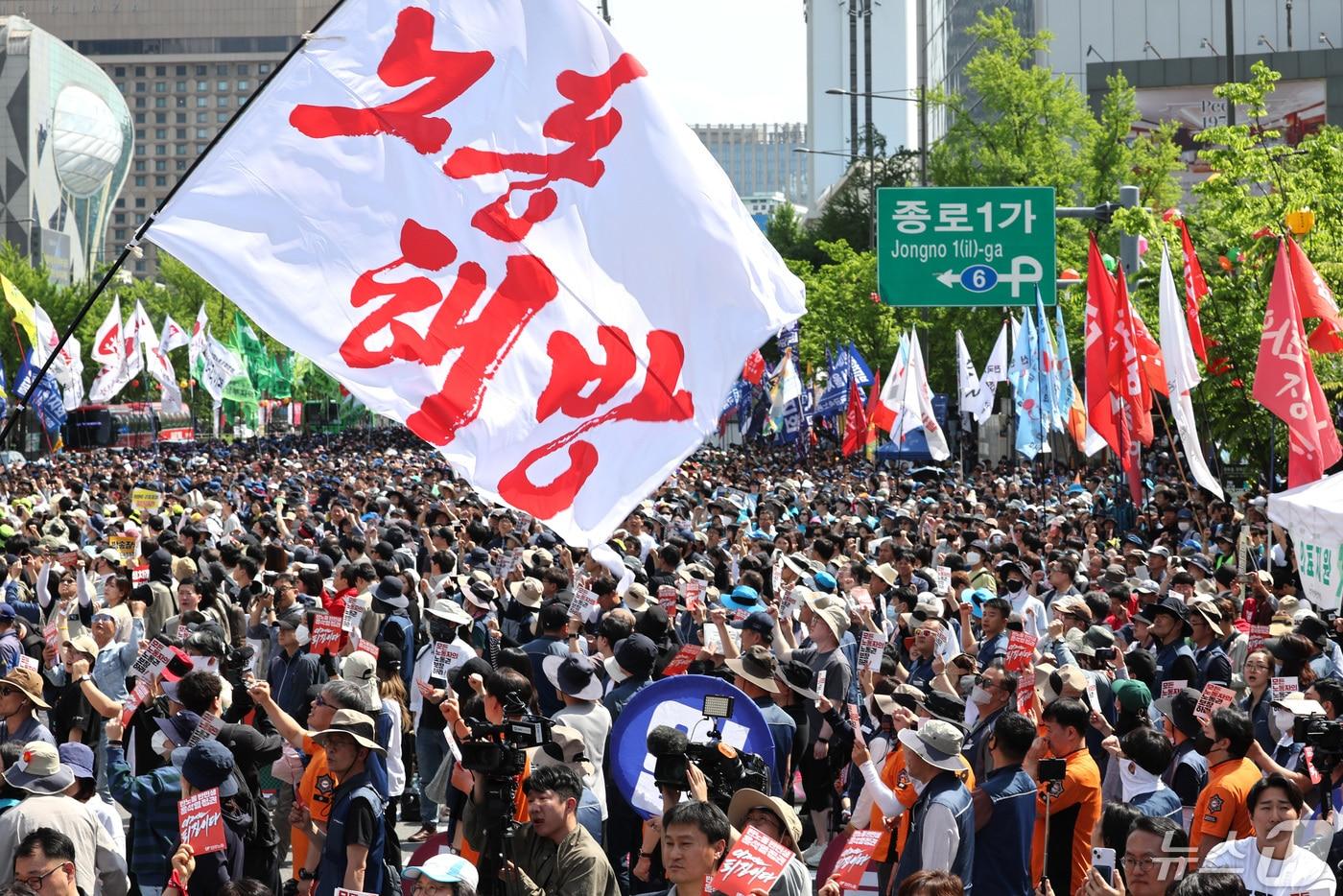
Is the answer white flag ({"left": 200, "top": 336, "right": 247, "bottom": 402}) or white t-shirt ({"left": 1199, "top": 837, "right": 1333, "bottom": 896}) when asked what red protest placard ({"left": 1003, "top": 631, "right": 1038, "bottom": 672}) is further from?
white flag ({"left": 200, "top": 336, "right": 247, "bottom": 402})

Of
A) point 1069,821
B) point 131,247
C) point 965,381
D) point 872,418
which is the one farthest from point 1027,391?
point 131,247

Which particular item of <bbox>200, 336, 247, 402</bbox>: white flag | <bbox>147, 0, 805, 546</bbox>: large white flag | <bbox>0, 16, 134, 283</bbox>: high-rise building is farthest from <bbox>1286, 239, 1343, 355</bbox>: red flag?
<bbox>0, 16, 134, 283</bbox>: high-rise building

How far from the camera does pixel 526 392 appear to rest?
660 cm

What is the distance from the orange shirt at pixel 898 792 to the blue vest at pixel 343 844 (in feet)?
6.62

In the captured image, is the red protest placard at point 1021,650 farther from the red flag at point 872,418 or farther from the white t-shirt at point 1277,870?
the red flag at point 872,418

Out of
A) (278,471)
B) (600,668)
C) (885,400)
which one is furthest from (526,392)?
(278,471)

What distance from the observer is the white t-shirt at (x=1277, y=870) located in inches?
241

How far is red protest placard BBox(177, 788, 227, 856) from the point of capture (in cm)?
632

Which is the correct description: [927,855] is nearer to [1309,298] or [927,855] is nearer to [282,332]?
[282,332]

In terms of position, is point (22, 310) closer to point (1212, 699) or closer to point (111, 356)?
point (111, 356)

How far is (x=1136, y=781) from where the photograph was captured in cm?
772

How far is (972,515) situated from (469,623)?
10932mm

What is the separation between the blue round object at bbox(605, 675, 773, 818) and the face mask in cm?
175

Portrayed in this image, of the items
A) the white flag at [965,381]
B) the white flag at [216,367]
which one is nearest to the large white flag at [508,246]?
the white flag at [965,381]
